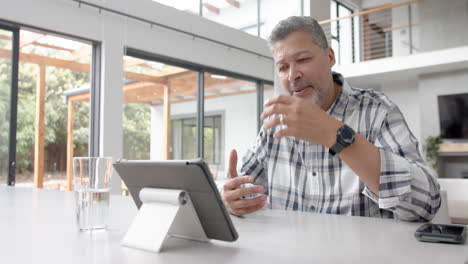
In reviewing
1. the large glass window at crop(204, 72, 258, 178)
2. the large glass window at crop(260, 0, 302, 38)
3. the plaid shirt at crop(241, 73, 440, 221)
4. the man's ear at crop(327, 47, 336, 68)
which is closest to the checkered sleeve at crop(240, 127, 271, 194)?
the plaid shirt at crop(241, 73, 440, 221)

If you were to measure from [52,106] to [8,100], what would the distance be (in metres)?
0.89

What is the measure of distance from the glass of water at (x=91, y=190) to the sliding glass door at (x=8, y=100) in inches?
138

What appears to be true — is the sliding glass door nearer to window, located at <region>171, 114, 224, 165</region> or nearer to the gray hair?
window, located at <region>171, 114, 224, 165</region>

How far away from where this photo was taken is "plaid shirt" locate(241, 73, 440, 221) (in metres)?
0.95

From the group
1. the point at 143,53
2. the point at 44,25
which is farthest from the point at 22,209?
the point at 143,53

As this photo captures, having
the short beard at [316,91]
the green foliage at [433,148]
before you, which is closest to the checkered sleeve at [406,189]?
the short beard at [316,91]

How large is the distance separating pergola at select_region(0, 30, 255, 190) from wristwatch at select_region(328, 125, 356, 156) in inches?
123

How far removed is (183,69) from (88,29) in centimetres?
161

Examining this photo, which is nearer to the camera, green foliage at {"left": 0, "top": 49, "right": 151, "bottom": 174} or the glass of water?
the glass of water

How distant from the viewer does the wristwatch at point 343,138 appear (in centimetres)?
87

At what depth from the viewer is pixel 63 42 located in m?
4.41

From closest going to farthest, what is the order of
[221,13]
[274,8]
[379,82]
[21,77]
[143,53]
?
1. [21,77]
2. [143,53]
3. [221,13]
4. [274,8]
5. [379,82]

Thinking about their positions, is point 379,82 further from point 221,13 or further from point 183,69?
point 183,69

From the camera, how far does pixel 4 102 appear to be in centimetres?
382
